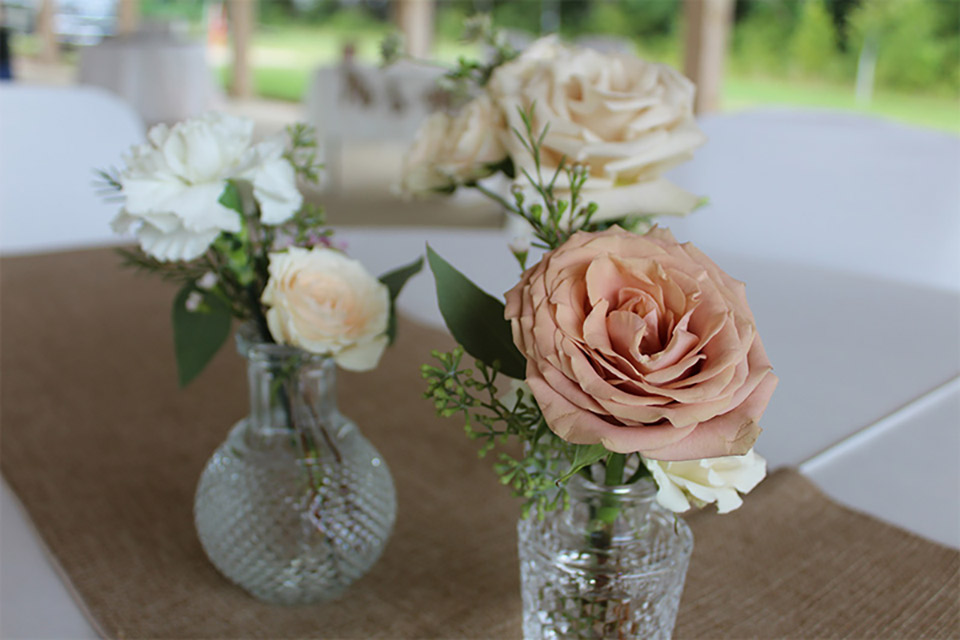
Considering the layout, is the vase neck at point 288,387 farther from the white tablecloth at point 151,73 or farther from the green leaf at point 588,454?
the white tablecloth at point 151,73

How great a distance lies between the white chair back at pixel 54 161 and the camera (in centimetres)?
142

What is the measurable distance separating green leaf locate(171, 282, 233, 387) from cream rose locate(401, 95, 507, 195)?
0.15 m

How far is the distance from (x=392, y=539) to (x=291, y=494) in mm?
98

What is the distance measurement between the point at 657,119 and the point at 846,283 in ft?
2.26

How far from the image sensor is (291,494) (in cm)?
52

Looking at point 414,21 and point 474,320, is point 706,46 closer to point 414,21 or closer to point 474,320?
point 414,21

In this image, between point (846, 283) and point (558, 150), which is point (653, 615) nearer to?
point (558, 150)

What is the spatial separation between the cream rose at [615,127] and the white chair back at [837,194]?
2.74ft

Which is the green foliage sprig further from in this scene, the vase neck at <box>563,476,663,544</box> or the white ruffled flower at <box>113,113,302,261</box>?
the white ruffled flower at <box>113,113,302,261</box>

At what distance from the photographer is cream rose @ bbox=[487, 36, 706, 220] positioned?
475mm

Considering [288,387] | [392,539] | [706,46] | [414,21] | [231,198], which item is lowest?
[392,539]

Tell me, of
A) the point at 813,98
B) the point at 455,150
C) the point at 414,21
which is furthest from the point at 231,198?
the point at 414,21

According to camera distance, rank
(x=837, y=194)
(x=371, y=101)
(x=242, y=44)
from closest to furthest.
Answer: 1. (x=837, y=194)
2. (x=371, y=101)
3. (x=242, y=44)

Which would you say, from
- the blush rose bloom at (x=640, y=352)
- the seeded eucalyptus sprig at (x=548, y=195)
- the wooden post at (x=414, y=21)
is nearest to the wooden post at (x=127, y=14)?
the wooden post at (x=414, y=21)
